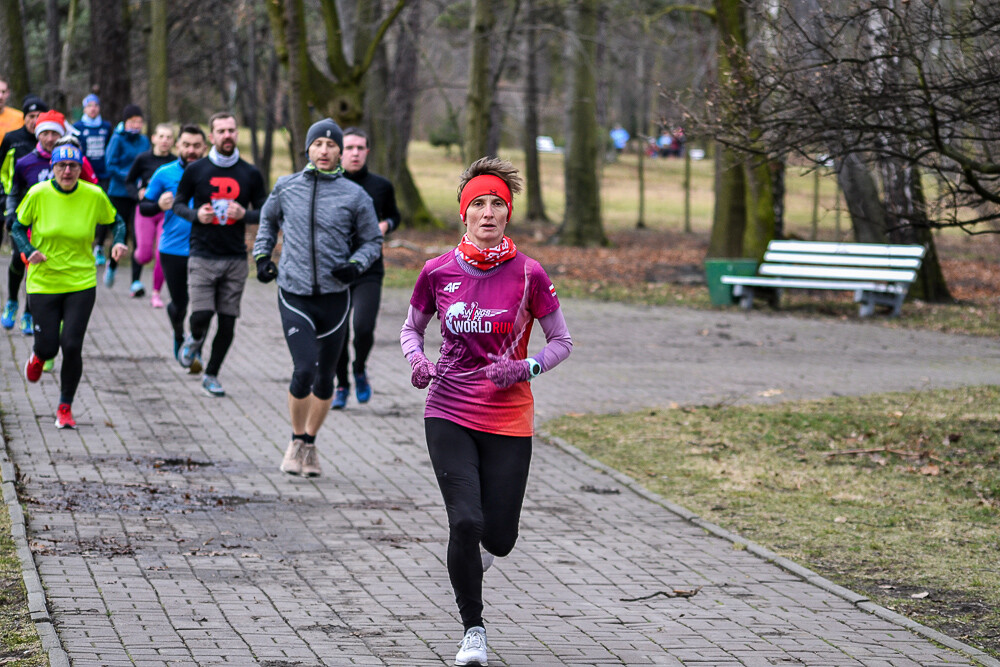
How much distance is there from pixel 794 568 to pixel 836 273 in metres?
13.1

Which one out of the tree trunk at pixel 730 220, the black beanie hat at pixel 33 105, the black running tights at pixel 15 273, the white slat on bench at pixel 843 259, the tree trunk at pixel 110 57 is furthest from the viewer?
the tree trunk at pixel 730 220

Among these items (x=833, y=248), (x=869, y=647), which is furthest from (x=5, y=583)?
(x=833, y=248)

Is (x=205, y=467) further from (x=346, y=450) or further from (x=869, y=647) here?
(x=869, y=647)

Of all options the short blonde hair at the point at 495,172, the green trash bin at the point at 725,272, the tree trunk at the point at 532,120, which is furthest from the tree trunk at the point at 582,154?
the short blonde hair at the point at 495,172

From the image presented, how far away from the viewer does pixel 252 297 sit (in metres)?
18.6

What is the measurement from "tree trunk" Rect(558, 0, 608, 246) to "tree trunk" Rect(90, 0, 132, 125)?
426 inches

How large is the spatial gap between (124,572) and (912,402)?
7.87m

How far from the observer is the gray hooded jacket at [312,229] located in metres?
8.25

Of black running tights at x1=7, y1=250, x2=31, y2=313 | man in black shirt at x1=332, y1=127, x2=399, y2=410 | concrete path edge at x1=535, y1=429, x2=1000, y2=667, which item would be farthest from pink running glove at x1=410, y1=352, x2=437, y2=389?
black running tights at x1=7, y1=250, x2=31, y2=313

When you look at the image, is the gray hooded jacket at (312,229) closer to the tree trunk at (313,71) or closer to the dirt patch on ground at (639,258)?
the tree trunk at (313,71)

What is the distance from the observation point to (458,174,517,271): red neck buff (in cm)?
514

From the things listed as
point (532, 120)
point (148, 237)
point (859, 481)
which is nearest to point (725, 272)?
point (148, 237)

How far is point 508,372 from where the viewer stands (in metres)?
5.02

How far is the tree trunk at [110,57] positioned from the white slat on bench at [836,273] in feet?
38.7
